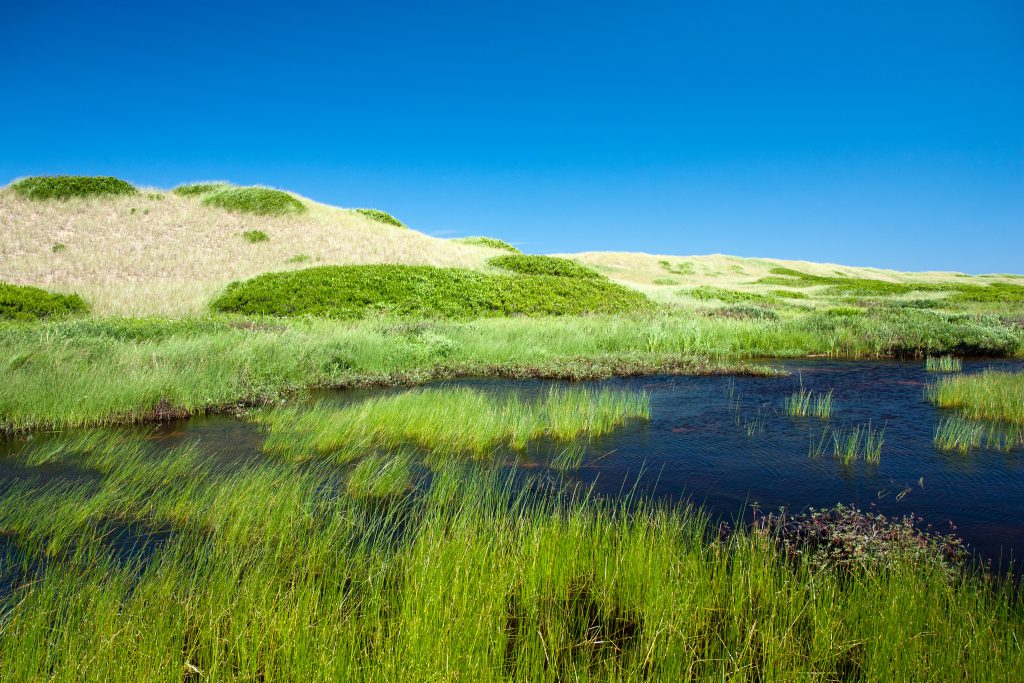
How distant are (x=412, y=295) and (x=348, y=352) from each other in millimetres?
13073

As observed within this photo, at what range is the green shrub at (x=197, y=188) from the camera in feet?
163

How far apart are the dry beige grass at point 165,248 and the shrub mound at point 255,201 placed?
1102 mm

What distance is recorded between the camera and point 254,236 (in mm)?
41125

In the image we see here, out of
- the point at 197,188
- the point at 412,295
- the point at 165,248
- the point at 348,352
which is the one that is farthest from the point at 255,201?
the point at 348,352

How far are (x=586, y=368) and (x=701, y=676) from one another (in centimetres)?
1106

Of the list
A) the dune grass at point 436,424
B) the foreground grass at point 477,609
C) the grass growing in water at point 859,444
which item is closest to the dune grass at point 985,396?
the grass growing in water at point 859,444

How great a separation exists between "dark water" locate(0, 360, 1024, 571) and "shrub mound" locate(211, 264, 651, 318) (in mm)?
14272

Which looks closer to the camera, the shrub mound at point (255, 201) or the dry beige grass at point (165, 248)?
the dry beige grass at point (165, 248)

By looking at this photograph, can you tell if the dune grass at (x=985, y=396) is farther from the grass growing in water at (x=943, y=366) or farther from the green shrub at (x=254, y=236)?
the green shrub at (x=254, y=236)

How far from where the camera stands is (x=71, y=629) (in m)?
3.29

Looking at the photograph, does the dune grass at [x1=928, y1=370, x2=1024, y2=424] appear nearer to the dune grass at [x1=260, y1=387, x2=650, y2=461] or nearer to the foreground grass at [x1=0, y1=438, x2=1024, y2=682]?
the dune grass at [x1=260, y1=387, x2=650, y2=461]

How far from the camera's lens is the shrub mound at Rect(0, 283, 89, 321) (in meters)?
20.0

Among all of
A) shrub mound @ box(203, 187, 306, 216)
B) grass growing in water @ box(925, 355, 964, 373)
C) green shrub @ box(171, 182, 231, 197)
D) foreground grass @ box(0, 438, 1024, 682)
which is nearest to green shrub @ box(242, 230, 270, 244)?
shrub mound @ box(203, 187, 306, 216)

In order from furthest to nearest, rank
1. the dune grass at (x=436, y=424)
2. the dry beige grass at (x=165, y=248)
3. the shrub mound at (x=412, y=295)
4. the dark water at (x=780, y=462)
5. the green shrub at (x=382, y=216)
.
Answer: the green shrub at (x=382, y=216) < the dry beige grass at (x=165, y=248) < the shrub mound at (x=412, y=295) < the dune grass at (x=436, y=424) < the dark water at (x=780, y=462)
